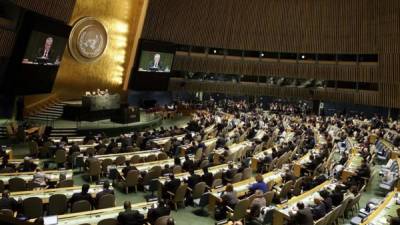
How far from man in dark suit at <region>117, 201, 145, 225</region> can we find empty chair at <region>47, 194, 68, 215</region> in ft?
5.39

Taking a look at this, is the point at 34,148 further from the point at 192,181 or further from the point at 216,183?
the point at 216,183

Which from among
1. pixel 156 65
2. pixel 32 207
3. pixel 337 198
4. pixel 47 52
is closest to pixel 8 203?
pixel 32 207

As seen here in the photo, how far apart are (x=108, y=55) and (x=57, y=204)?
18.0 m

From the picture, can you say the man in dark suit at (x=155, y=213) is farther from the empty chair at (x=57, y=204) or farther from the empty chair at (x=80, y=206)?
the empty chair at (x=57, y=204)

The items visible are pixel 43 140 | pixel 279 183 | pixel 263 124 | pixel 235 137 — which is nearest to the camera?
pixel 279 183

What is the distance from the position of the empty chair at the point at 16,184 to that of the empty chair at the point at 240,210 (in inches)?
194

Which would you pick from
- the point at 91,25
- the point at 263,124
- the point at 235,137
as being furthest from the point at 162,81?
the point at 235,137

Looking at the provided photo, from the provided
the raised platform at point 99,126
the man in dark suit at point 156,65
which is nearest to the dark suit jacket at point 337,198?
the raised platform at point 99,126

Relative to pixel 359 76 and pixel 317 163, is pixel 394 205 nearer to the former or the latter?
pixel 317 163

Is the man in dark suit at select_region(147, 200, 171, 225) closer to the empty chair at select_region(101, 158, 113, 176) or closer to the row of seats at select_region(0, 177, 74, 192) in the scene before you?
the row of seats at select_region(0, 177, 74, 192)

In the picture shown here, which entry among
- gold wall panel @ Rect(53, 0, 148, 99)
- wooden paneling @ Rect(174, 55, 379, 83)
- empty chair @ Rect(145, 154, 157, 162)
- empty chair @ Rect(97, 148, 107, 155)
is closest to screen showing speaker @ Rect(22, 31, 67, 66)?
gold wall panel @ Rect(53, 0, 148, 99)

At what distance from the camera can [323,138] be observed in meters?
18.7

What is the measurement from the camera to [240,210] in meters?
8.03

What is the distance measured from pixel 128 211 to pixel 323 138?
14320 millimetres
